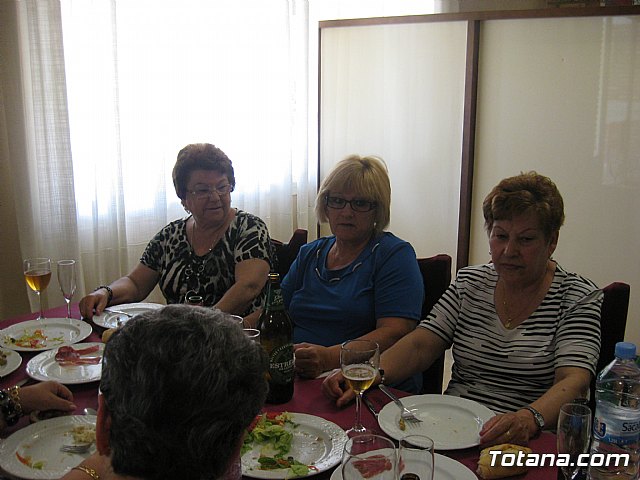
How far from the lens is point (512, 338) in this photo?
1689 millimetres

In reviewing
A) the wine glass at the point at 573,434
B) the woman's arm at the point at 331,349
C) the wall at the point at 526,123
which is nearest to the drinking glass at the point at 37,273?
the woman's arm at the point at 331,349

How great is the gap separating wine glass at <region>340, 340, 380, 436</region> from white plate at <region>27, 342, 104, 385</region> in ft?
2.09

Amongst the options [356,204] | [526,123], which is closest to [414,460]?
[356,204]

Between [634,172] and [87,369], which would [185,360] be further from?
[634,172]

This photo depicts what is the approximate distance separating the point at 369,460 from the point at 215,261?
4.71 ft

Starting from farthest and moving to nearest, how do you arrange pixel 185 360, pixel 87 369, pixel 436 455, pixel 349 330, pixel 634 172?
pixel 634 172
pixel 349 330
pixel 87 369
pixel 436 455
pixel 185 360

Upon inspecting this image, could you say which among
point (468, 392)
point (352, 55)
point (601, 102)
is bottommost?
point (468, 392)

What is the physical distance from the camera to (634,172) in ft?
10.6

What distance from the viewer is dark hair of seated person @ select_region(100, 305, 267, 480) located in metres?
0.74

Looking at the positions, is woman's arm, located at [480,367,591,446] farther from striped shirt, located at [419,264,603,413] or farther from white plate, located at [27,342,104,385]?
white plate, located at [27,342,104,385]

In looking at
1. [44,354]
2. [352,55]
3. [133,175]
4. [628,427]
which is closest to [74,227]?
[133,175]

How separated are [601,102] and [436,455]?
104 inches

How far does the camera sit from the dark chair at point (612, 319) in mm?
1715

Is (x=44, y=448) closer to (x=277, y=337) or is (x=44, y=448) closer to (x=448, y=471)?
(x=277, y=337)
